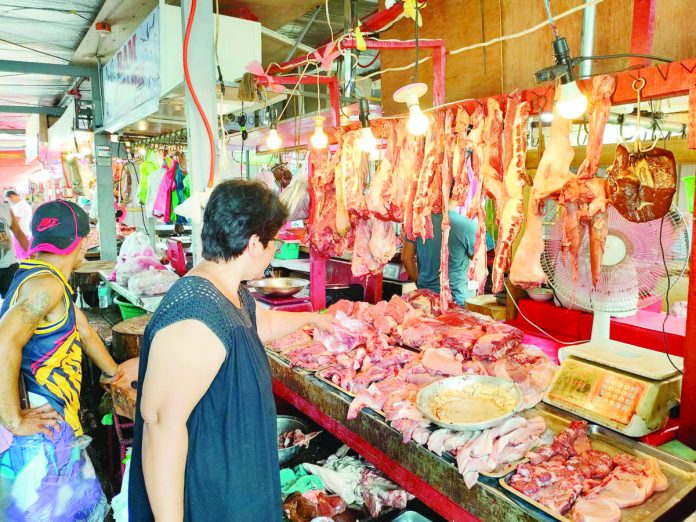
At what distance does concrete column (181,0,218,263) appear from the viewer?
379 centimetres

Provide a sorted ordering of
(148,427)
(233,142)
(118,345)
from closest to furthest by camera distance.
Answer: (148,427)
(118,345)
(233,142)

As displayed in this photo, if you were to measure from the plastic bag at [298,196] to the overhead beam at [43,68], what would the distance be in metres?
5.59

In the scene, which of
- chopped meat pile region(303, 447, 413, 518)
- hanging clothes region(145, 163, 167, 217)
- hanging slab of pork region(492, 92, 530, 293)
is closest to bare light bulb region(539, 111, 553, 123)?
hanging slab of pork region(492, 92, 530, 293)

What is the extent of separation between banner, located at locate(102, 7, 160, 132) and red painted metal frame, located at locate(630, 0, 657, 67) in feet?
13.3

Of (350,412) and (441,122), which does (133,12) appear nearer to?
(441,122)

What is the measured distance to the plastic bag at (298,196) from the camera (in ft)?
15.1

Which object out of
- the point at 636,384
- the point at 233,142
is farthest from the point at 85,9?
the point at 636,384

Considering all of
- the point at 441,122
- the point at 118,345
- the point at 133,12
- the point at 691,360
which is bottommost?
the point at 118,345

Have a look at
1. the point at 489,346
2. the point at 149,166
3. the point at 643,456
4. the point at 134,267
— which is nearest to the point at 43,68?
the point at 149,166

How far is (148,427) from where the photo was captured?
1.78m

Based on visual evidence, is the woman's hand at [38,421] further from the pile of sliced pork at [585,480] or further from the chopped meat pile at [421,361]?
the pile of sliced pork at [585,480]

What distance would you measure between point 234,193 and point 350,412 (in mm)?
1482

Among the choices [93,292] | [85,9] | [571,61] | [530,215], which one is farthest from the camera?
[93,292]

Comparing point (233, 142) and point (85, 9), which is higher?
point (85, 9)
